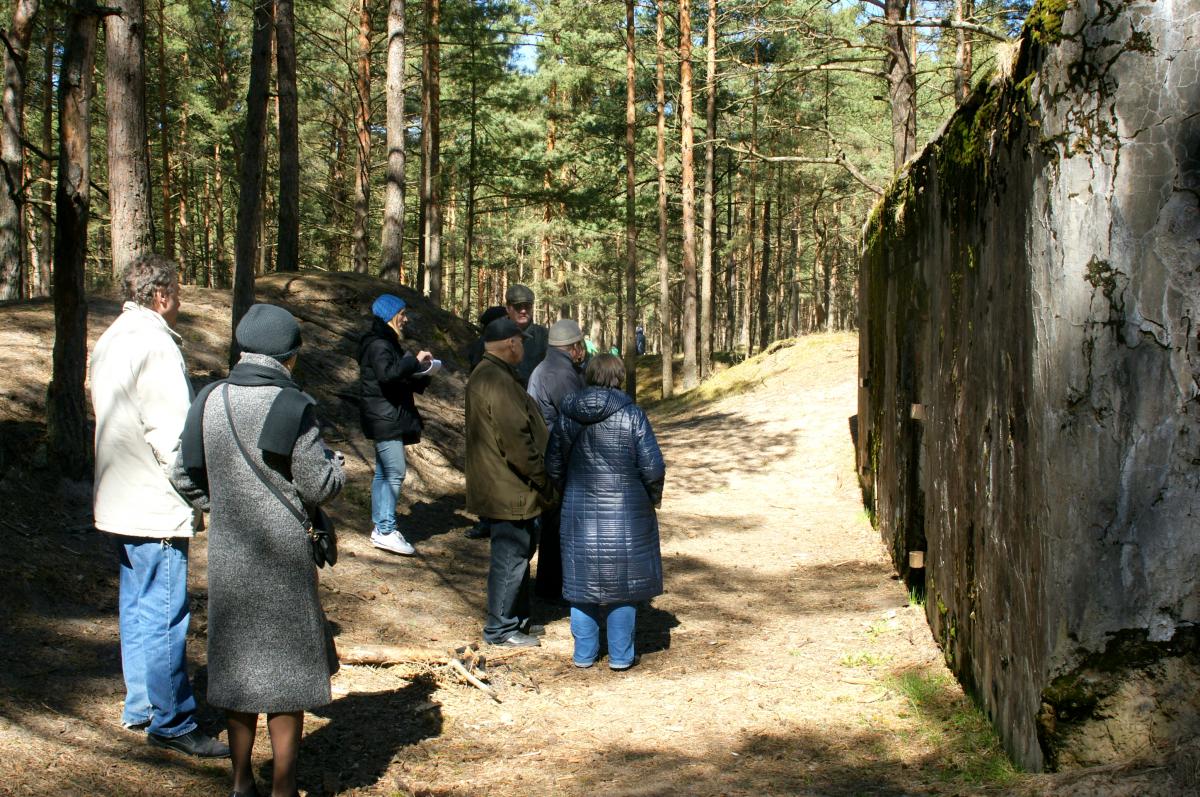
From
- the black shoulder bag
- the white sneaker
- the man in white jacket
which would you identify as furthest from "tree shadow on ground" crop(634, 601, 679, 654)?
Result: the black shoulder bag

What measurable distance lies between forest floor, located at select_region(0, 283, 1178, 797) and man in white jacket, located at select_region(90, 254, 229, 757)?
27 cm

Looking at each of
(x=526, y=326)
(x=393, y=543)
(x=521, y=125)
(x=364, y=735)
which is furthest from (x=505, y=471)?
(x=521, y=125)

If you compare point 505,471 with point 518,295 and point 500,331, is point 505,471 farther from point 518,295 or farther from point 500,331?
point 518,295

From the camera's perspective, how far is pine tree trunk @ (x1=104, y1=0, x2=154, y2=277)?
7.13 metres

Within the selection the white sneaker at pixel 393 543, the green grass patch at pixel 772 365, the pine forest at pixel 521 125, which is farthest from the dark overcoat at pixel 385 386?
the green grass patch at pixel 772 365

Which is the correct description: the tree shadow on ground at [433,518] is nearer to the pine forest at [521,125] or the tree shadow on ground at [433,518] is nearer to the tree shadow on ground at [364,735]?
the tree shadow on ground at [364,735]

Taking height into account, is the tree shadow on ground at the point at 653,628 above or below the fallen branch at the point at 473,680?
below

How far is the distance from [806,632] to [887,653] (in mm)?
672

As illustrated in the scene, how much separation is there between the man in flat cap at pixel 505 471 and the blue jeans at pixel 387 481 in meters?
1.54

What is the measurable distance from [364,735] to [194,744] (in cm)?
82

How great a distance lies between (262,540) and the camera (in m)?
3.50

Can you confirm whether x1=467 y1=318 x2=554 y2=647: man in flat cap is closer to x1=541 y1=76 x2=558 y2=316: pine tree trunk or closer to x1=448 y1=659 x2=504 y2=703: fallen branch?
x1=448 y1=659 x2=504 y2=703: fallen branch

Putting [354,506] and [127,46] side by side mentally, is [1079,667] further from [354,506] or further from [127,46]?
[127,46]

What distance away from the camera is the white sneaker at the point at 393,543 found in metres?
7.66
